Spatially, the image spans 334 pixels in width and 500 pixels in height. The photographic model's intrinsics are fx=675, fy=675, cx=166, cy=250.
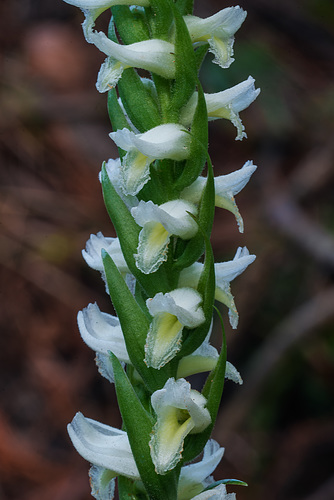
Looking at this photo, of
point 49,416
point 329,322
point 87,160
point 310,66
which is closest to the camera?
point 329,322

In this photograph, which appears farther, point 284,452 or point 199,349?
point 284,452

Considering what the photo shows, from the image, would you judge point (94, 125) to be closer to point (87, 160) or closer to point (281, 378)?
point (87, 160)

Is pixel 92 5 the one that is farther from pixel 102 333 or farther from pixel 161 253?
pixel 102 333

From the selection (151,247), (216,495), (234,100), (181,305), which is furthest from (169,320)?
(234,100)

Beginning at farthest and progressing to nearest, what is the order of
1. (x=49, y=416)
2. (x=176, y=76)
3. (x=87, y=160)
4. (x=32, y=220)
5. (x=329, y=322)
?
(x=87, y=160), (x=32, y=220), (x=49, y=416), (x=329, y=322), (x=176, y=76)

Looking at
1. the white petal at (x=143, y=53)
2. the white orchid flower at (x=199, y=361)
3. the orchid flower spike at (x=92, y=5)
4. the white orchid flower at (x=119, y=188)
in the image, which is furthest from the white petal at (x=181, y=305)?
the orchid flower spike at (x=92, y=5)

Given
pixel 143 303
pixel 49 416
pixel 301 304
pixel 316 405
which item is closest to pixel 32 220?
pixel 49 416

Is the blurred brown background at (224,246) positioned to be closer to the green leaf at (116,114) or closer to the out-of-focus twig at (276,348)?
the out-of-focus twig at (276,348)
